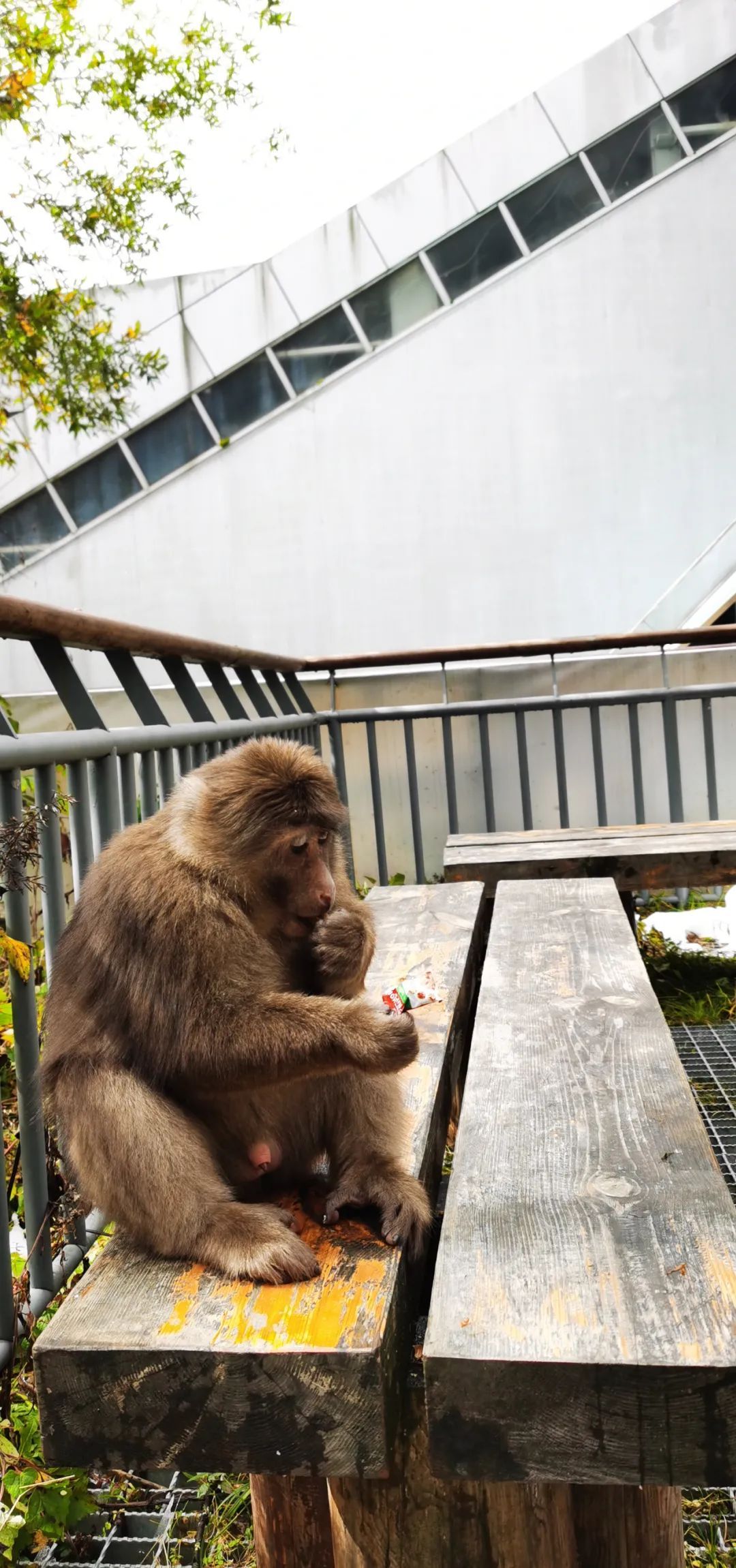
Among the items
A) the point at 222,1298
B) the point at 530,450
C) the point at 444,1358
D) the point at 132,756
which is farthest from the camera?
the point at 530,450

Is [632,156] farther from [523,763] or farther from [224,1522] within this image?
[224,1522]

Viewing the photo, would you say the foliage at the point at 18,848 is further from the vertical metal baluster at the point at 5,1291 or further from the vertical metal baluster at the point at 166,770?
the vertical metal baluster at the point at 166,770

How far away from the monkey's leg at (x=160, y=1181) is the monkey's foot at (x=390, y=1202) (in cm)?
8

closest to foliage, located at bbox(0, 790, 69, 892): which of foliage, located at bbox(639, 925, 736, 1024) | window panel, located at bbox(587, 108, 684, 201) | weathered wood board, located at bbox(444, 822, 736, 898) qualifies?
weathered wood board, located at bbox(444, 822, 736, 898)

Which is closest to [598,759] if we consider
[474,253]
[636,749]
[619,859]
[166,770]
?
[636,749]

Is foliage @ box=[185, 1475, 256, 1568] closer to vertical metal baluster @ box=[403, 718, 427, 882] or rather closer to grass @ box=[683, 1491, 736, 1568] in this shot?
grass @ box=[683, 1491, 736, 1568]

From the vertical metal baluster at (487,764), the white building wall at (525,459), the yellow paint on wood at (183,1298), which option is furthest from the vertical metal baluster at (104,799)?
the white building wall at (525,459)

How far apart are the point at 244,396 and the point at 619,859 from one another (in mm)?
8775

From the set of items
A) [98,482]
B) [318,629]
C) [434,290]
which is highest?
[434,290]

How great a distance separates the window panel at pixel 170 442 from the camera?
11.1 m

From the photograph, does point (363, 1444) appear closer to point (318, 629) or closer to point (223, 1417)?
point (223, 1417)

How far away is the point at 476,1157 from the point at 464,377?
9.68 meters

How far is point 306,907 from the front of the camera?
65.9 inches

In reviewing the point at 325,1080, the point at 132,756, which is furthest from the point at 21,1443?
the point at 132,756
